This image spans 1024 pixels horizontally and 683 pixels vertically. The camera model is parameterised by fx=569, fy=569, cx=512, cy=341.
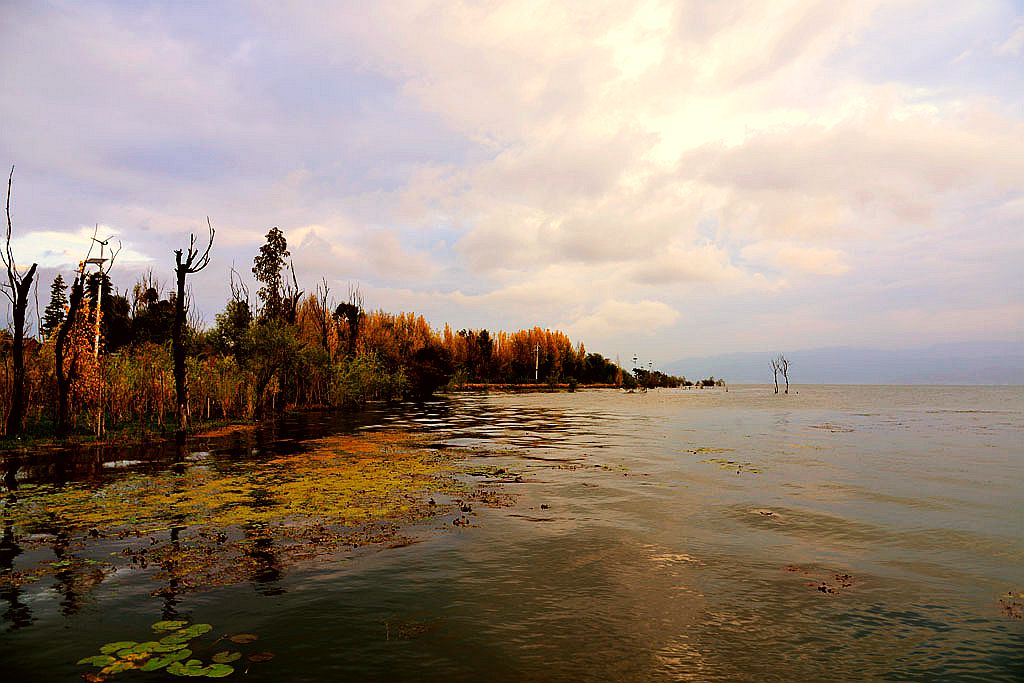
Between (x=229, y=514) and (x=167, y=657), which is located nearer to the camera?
(x=167, y=657)

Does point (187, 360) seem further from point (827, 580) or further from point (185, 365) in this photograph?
point (827, 580)

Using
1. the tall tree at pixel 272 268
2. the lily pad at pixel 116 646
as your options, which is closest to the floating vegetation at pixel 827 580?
the lily pad at pixel 116 646

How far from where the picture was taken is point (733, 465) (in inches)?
672

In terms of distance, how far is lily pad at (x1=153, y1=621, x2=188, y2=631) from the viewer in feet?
18.7

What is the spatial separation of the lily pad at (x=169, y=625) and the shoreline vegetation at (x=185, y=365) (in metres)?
16.8

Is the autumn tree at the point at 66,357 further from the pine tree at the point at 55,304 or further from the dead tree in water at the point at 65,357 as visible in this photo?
the pine tree at the point at 55,304

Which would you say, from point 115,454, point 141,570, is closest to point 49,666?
point 141,570

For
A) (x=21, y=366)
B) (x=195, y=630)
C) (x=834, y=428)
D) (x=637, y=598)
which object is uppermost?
(x=21, y=366)

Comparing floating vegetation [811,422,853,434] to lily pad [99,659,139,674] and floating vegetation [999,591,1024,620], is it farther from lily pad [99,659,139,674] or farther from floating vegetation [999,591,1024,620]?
lily pad [99,659,139,674]

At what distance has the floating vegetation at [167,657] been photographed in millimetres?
4875

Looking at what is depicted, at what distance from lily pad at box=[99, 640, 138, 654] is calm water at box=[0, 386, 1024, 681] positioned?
0.19 meters

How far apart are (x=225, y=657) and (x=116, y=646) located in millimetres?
1151

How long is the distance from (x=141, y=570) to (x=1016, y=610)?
1064 centimetres

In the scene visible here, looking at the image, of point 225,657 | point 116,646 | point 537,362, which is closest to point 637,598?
point 225,657
